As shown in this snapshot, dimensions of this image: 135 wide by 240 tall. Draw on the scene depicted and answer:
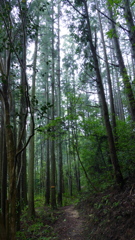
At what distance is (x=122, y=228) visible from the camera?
334 centimetres

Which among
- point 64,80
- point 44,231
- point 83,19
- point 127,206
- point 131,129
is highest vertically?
point 64,80

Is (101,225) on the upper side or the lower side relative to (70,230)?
upper

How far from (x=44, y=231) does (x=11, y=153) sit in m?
4.94

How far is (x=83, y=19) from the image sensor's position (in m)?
6.53

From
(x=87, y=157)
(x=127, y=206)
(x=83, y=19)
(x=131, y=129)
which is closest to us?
(x=127, y=206)

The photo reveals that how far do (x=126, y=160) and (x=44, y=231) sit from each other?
394cm

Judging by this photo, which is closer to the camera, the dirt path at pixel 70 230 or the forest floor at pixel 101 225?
the forest floor at pixel 101 225

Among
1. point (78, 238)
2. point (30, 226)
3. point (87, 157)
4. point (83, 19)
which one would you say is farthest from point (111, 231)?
point (83, 19)

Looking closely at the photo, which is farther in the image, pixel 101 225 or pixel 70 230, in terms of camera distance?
pixel 70 230

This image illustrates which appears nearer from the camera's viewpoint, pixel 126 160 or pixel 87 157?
pixel 126 160

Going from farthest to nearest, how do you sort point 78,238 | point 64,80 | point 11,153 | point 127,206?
1. point 64,80
2. point 78,238
3. point 127,206
4. point 11,153

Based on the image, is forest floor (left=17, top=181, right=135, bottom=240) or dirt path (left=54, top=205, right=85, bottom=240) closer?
forest floor (left=17, top=181, right=135, bottom=240)

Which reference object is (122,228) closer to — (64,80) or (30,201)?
(30,201)

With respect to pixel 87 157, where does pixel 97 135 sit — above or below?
above
